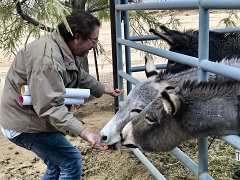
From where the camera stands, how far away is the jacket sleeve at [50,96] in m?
2.81

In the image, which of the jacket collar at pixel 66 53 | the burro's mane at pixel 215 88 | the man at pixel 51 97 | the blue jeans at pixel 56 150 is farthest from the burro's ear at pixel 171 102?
the blue jeans at pixel 56 150

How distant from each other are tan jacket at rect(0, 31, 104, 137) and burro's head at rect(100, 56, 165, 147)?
0.71 feet

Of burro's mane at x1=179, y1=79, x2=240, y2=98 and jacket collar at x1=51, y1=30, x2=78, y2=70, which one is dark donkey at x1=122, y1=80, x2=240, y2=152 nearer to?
burro's mane at x1=179, y1=79, x2=240, y2=98

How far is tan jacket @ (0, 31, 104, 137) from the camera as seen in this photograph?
2818 millimetres

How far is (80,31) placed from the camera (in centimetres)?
310

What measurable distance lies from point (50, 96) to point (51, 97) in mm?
11

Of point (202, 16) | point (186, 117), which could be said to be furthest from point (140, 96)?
point (202, 16)

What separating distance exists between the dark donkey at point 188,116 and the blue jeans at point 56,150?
71 centimetres

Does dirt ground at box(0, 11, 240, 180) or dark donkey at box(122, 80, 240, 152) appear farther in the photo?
dirt ground at box(0, 11, 240, 180)

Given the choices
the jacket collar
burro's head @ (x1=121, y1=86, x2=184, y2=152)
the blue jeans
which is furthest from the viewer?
the blue jeans

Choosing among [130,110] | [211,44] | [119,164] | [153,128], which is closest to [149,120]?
[153,128]

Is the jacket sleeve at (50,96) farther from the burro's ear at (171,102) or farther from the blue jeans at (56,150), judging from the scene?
the burro's ear at (171,102)

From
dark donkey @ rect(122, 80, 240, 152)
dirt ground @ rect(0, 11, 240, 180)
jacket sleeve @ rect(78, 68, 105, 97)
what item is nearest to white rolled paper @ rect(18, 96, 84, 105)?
jacket sleeve @ rect(78, 68, 105, 97)

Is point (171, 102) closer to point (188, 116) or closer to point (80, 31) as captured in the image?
point (188, 116)
